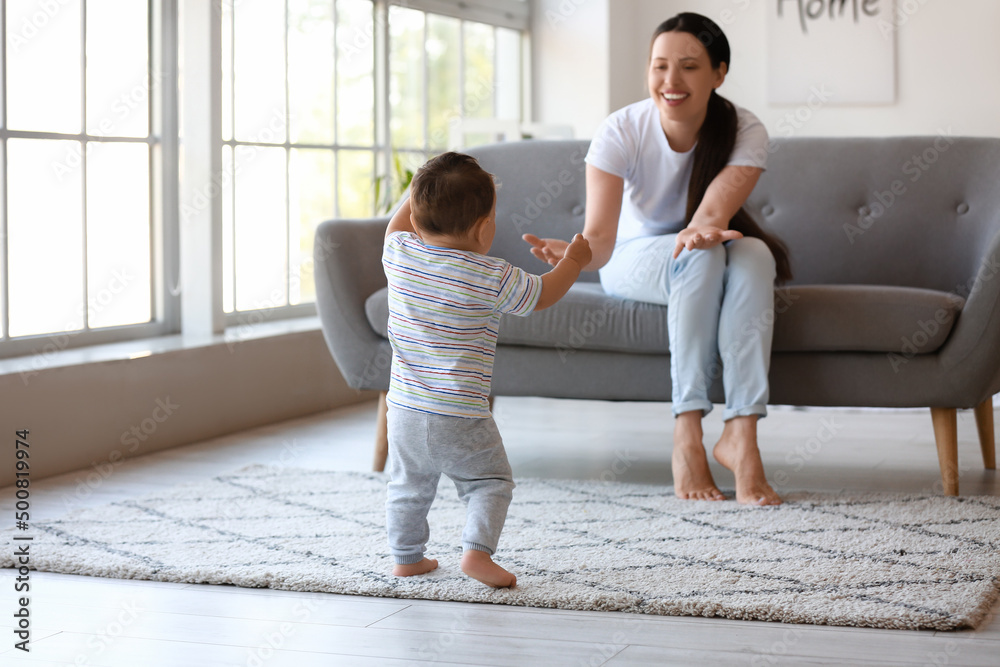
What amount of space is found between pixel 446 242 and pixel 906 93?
3.44 meters

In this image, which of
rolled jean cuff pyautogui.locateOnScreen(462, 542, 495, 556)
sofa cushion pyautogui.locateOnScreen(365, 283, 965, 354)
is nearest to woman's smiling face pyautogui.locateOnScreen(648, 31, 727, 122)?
sofa cushion pyautogui.locateOnScreen(365, 283, 965, 354)

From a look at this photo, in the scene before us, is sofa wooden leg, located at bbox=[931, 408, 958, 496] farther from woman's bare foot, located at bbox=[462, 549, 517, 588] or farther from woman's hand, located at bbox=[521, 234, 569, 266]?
woman's bare foot, located at bbox=[462, 549, 517, 588]

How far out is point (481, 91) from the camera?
479cm

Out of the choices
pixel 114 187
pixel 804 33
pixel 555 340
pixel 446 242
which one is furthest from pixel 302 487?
pixel 804 33

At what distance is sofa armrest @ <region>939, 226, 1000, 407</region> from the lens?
2.17 meters

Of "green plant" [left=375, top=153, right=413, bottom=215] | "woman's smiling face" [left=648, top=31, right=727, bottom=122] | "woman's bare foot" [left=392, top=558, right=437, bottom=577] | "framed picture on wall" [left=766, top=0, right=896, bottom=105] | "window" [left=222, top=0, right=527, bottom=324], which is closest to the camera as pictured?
"woman's bare foot" [left=392, top=558, right=437, bottom=577]

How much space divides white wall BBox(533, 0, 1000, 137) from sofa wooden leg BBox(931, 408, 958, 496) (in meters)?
2.47

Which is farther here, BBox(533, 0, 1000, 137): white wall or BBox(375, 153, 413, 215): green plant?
BBox(533, 0, 1000, 137): white wall

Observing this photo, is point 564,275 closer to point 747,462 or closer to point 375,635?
point 375,635

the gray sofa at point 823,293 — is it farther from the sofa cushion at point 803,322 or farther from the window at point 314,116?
the window at point 314,116

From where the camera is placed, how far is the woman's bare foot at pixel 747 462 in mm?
2152

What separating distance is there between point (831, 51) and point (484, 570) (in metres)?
3.60

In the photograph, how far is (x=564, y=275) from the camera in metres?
1.65

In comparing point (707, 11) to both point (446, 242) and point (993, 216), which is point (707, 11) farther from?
point (446, 242)
